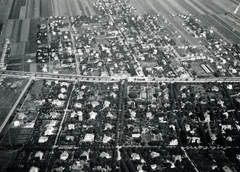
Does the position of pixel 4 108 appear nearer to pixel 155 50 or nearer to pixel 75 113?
pixel 75 113

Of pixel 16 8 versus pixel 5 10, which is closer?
pixel 5 10

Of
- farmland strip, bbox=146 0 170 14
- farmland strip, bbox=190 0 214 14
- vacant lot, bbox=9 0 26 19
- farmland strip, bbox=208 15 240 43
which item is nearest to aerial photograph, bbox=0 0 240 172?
farmland strip, bbox=208 15 240 43

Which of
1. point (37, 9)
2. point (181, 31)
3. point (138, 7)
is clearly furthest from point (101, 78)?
point (37, 9)

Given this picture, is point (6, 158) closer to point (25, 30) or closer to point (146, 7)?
point (25, 30)

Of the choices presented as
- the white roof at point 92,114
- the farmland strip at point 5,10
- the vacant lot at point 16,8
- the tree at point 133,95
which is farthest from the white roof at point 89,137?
the farmland strip at point 5,10

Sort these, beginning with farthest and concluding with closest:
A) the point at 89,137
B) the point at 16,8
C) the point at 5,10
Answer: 1. the point at 16,8
2. the point at 5,10
3. the point at 89,137

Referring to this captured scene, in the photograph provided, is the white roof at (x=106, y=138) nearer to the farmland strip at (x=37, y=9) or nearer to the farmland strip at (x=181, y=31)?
the farmland strip at (x=181, y=31)

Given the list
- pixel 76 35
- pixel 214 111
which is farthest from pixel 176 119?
pixel 76 35

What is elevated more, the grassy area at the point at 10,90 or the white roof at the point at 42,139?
the grassy area at the point at 10,90

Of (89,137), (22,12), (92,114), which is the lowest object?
(89,137)
